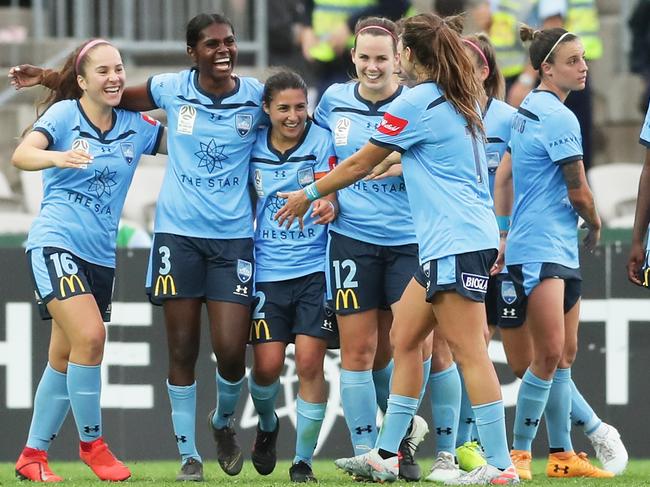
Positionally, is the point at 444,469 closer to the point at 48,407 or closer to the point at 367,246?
the point at 367,246

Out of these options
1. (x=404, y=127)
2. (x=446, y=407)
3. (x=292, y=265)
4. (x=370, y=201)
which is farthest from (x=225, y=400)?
(x=404, y=127)

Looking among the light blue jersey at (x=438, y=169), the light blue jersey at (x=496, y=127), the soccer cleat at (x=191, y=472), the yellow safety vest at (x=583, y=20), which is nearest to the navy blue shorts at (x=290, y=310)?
the soccer cleat at (x=191, y=472)

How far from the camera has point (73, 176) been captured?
7629 mm

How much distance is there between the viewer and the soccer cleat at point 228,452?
7922 millimetres

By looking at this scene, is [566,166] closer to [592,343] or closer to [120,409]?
[592,343]

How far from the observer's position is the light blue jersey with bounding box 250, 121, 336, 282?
7715 millimetres

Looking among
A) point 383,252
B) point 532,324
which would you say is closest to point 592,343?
point 532,324

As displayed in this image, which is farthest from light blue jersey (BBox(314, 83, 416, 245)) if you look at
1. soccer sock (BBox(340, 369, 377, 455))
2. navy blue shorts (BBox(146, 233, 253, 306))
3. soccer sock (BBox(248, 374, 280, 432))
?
soccer sock (BBox(248, 374, 280, 432))

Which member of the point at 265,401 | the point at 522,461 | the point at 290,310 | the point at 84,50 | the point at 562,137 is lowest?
the point at 522,461

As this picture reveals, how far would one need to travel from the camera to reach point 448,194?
6.77 meters

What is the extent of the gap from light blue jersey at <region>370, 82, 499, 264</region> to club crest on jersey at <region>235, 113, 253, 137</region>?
3.58 feet

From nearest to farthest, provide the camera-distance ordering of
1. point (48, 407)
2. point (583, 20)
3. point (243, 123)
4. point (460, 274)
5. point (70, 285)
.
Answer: point (460, 274)
point (70, 285)
point (243, 123)
point (48, 407)
point (583, 20)

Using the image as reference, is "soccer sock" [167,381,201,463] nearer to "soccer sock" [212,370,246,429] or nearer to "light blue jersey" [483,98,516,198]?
"soccer sock" [212,370,246,429]

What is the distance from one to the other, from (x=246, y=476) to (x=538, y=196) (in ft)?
7.20
